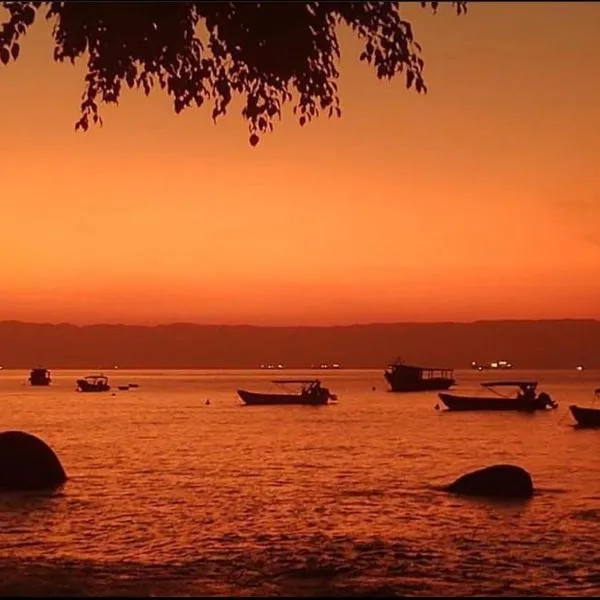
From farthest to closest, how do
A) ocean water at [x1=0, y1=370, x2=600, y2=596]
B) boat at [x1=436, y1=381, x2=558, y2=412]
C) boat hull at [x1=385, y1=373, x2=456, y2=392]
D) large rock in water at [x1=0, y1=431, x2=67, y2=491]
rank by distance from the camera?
boat hull at [x1=385, y1=373, x2=456, y2=392], boat at [x1=436, y1=381, x2=558, y2=412], large rock in water at [x1=0, y1=431, x2=67, y2=491], ocean water at [x1=0, y1=370, x2=600, y2=596]

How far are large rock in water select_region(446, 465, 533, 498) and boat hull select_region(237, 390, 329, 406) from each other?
4058 inches

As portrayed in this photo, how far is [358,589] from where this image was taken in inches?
645

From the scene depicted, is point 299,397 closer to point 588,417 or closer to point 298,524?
point 588,417

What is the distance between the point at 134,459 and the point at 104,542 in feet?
102

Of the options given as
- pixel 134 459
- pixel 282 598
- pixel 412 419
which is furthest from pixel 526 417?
pixel 282 598

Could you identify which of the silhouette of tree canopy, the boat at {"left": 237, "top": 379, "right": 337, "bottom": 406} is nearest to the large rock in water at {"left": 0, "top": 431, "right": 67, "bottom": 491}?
the silhouette of tree canopy

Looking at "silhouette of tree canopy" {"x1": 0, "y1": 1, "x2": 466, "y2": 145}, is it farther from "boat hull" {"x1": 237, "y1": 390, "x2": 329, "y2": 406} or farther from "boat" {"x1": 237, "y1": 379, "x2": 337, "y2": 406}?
"boat hull" {"x1": 237, "y1": 390, "x2": 329, "y2": 406}

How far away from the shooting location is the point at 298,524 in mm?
28203

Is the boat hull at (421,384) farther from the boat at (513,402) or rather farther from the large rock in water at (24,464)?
the large rock in water at (24,464)

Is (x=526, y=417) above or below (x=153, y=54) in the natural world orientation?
below

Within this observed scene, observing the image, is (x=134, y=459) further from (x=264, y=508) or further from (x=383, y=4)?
(x=383, y=4)

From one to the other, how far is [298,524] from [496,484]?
1038 cm

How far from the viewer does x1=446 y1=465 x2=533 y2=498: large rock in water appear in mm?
35438

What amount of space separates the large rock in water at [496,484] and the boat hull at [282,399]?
10308 cm
